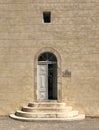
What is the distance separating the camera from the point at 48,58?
655 inches

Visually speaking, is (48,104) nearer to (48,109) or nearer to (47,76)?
(48,109)

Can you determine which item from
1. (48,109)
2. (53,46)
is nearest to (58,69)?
(53,46)

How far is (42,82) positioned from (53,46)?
1631 millimetres

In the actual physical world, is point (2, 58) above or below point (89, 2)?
below

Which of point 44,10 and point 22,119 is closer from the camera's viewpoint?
point 22,119

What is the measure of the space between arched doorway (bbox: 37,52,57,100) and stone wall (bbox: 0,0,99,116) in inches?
13.9

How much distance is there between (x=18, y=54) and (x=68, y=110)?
3.23m

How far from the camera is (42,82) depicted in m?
16.5

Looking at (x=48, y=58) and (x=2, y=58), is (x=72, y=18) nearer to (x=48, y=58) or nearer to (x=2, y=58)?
(x=48, y=58)

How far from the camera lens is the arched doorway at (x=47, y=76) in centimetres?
1652

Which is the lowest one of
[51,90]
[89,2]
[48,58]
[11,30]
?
[51,90]

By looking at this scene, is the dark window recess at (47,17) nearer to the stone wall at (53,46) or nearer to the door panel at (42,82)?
the stone wall at (53,46)

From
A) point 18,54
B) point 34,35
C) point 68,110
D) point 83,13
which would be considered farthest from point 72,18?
point 68,110

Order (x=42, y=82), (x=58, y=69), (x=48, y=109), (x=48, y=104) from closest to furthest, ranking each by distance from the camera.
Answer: (x=48, y=109) < (x=48, y=104) < (x=58, y=69) < (x=42, y=82)
